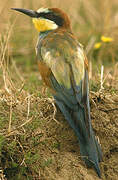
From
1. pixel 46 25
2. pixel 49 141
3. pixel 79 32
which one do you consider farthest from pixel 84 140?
pixel 79 32

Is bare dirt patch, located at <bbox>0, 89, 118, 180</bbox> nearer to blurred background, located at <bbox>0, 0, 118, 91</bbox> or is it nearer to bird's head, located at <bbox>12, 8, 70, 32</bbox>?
bird's head, located at <bbox>12, 8, 70, 32</bbox>

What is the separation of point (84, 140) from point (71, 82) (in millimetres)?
445

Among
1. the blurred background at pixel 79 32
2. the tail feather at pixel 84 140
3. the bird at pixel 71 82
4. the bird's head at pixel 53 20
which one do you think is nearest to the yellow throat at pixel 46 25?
the bird's head at pixel 53 20

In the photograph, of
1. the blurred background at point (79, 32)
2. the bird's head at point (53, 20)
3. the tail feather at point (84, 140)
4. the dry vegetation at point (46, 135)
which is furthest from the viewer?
the blurred background at point (79, 32)

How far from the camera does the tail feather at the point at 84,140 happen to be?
3.12m

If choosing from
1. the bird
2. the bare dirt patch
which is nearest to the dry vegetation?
the bare dirt patch

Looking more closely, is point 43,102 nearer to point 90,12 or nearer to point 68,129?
point 68,129

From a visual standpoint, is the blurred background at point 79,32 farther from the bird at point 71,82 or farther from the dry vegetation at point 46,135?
the dry vegetation at point 46,135

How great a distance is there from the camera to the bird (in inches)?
123

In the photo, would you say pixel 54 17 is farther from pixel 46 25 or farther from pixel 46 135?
pixel 46 135

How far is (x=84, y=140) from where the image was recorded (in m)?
3.14

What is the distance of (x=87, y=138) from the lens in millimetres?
3121

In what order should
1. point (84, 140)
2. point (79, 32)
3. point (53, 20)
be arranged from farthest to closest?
point (79, 32) → point (53, 20) → point (84, 140)

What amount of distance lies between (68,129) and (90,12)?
15.1 ft
